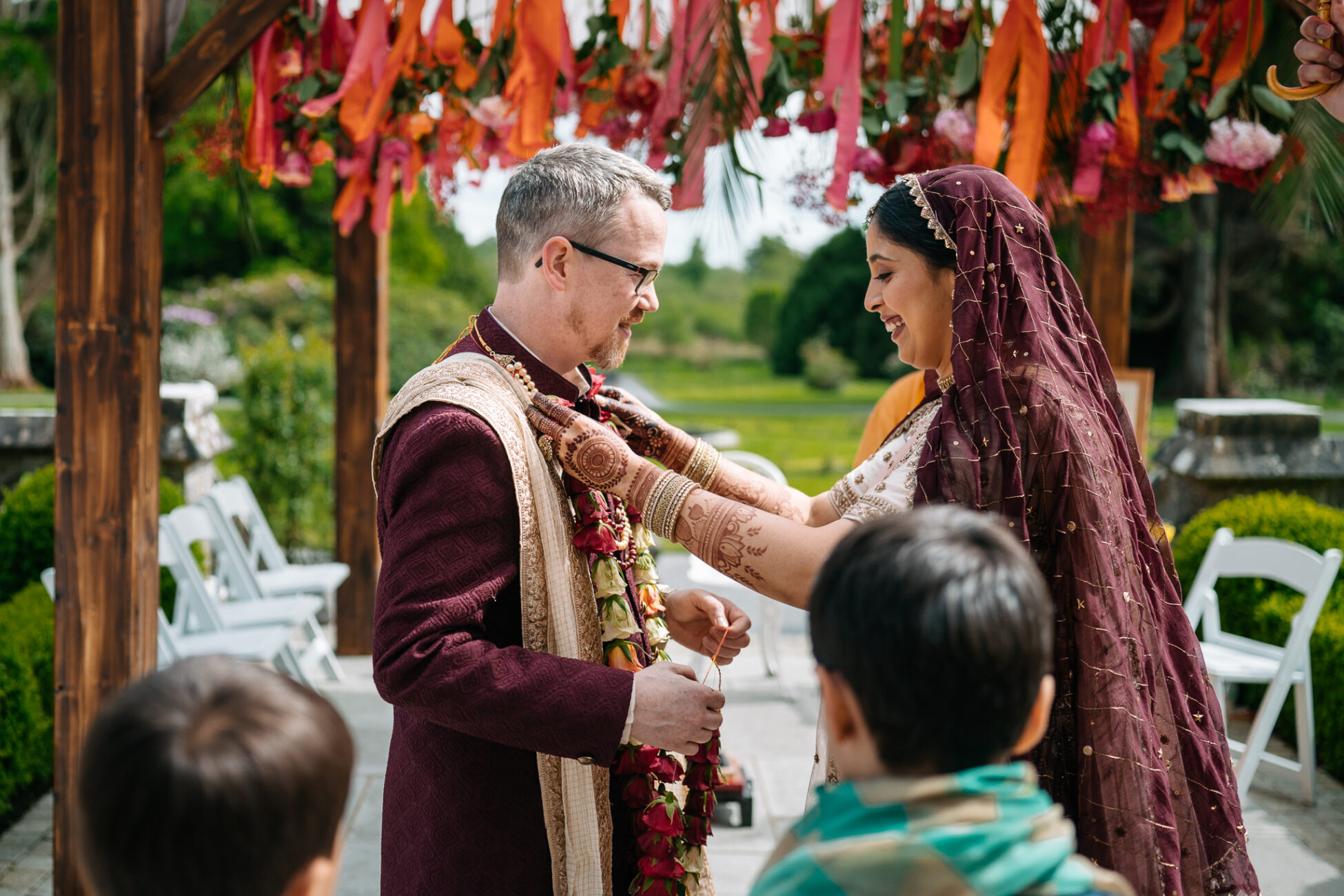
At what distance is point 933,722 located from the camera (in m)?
1.00

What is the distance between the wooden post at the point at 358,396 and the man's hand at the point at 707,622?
11.8 ft

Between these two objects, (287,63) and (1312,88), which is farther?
(287,63)

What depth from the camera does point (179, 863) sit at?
3.20 feet

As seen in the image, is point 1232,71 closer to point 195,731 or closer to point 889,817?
point 889,817

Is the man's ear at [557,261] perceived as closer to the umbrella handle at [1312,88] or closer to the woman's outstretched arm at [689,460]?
the woman's outstretched arm at [689,460]

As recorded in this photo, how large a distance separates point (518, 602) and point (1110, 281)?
11.4ft

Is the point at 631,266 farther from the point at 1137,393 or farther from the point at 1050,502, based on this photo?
the point at 1137,393

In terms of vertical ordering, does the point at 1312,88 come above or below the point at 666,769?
above

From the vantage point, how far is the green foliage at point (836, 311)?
15141mm

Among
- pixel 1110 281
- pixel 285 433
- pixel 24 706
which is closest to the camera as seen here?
pixel 24 706

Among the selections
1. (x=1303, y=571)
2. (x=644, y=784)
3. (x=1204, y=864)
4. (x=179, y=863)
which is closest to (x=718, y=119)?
(x=644, y=784)

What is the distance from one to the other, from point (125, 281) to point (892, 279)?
234 cm

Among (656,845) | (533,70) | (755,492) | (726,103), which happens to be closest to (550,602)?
(656,845)

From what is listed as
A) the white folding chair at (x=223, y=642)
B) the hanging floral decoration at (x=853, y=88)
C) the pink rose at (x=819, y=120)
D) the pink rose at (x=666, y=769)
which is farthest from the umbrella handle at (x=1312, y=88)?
the white folding chair at (x=223, y=642)
